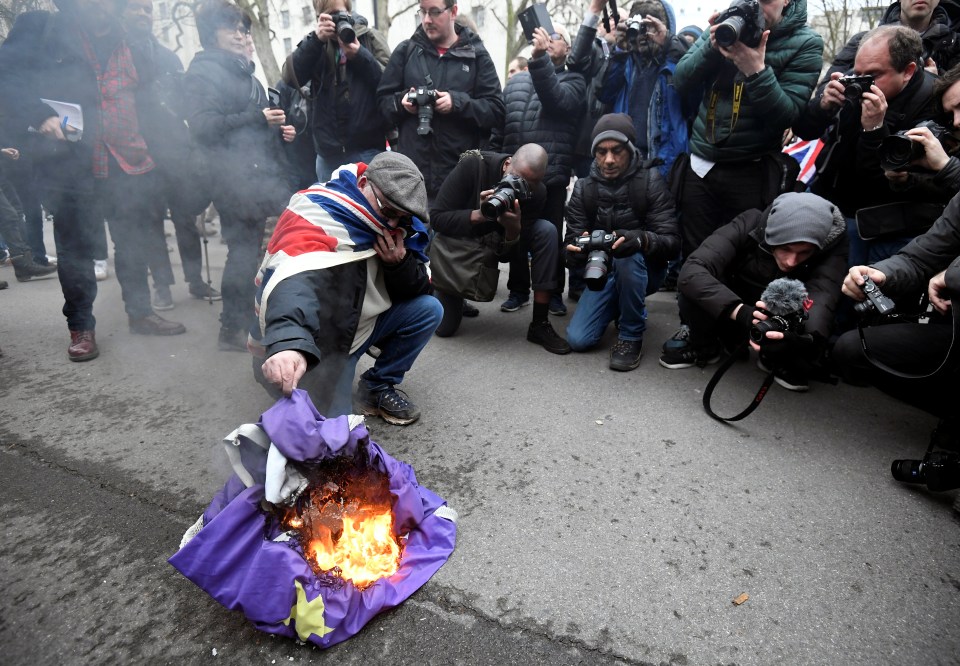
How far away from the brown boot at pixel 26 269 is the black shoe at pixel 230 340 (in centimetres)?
316

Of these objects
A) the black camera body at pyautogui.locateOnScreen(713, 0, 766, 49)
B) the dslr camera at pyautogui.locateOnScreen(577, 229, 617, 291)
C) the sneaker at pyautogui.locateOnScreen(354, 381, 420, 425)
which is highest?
the black camera body at pyautogui.locateOnScreen(713, 0, 766, 49)

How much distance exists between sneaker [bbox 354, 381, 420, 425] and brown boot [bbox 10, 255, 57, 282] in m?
4.51

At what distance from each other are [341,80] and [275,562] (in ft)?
12.1

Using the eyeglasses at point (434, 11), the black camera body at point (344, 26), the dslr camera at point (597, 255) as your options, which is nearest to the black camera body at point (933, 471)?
the dslr camera at point (597, 255)

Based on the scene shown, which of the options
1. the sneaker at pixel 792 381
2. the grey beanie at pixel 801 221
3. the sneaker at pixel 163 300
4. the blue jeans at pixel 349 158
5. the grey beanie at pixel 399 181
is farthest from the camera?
the sneaker at pixel 163 300

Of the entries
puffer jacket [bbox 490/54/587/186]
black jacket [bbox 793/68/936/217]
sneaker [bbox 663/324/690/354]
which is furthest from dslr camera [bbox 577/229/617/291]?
black jacket [bbox 793/68/936/217]

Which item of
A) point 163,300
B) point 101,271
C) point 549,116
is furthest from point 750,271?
point 101,271

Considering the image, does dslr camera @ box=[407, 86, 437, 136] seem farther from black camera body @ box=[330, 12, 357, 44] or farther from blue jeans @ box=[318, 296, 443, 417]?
blue jeans @ box=[318, 296, 443, 417]

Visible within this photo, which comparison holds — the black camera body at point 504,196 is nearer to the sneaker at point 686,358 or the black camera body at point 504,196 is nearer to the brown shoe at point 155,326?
the sneaker at point 686,358

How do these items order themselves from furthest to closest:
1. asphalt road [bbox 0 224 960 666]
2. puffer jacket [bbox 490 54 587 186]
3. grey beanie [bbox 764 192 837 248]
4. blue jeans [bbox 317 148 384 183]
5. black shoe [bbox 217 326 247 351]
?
1. blue jeans [bbox 317 148 384 183]
2. puffer jacket [bbox 490 54 587 186]
3. black shoe [bbox 217 326 247 351]
4. grey beanie [bbox 764 192 837 248]
5. asphalt road [bbox 0 224 960 666]

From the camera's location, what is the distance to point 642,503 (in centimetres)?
226

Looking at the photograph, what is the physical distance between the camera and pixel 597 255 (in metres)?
3.50

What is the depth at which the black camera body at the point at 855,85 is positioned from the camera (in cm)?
290

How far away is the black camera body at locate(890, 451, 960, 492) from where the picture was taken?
217 cm
